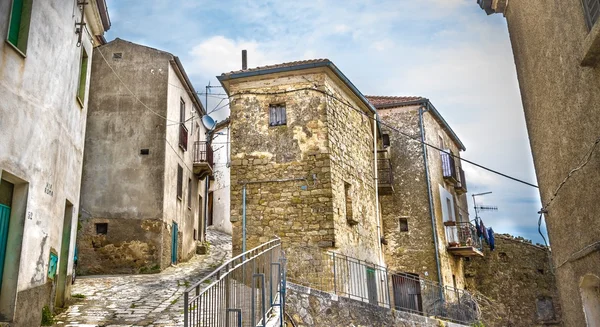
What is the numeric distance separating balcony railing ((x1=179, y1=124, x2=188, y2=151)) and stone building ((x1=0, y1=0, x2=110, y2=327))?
892cm

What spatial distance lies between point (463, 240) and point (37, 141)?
678 inches

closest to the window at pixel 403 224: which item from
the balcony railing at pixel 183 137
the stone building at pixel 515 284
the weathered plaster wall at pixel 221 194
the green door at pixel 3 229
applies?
the stone building at pixel 515 284

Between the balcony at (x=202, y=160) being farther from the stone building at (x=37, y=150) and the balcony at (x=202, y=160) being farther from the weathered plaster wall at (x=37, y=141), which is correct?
the weathered plaster wall at (x=37, y=141)

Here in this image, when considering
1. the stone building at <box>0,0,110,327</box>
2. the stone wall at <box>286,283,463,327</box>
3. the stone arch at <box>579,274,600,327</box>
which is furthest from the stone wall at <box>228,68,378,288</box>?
the stone arch at <box>579,274,600,327</box>

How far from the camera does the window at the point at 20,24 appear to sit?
6797 millimetres

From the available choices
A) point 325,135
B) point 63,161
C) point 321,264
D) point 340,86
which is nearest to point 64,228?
point 63,161

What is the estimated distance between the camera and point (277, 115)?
46.0 ft

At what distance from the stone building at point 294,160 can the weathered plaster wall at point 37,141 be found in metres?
5.27

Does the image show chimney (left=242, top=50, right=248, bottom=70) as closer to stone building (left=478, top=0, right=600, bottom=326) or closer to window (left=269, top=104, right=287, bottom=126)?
window (left=269, top=104, right=287, bottom=126)

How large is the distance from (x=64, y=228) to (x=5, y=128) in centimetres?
358

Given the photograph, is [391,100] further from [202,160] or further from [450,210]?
[202,160]

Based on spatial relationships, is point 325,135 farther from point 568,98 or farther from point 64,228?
point 568,98

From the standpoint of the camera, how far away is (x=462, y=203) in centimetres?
2466

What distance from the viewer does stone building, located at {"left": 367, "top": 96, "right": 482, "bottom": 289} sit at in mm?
18344
